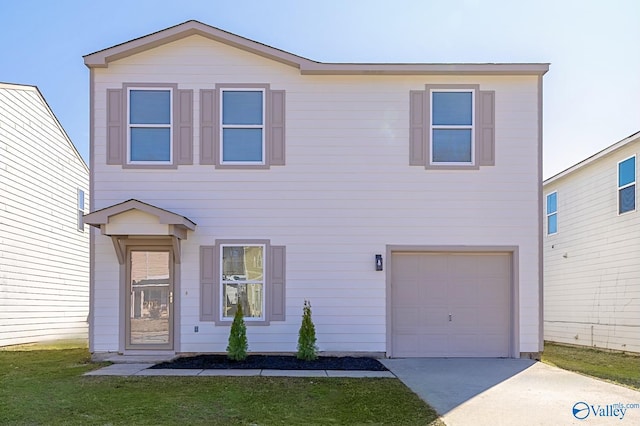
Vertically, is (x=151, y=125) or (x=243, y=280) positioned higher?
(x=151, y=125)

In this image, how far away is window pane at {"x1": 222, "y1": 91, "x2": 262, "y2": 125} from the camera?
11203mm

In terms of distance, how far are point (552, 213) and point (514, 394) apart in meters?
11.2

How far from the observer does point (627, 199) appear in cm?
1341

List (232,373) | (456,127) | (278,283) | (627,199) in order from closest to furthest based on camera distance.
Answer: (232,373) → (278,283) → (456,127) → (627,199)

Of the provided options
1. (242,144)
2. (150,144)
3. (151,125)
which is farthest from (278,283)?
(151,125)

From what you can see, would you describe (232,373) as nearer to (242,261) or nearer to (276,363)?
(276,363)

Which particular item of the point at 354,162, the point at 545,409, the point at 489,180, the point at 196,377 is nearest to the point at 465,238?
the point at 489,180

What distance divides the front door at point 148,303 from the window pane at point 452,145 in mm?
5504

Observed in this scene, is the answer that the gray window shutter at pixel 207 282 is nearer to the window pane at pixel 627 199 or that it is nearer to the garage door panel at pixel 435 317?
the garage door panel at pixel 435 317

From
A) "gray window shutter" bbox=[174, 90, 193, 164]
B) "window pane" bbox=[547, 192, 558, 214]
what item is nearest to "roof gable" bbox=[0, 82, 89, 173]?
"gray window shutter" bbox=[174, 90, 193, 164]

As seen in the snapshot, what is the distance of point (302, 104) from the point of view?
11.2m

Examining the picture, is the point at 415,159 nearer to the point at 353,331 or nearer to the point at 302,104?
the point at 302,104

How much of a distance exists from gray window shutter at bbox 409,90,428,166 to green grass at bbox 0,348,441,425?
4457mm

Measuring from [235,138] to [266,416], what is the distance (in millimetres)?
6151
